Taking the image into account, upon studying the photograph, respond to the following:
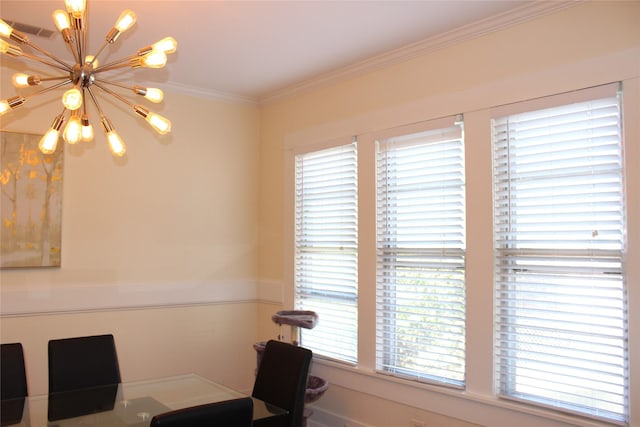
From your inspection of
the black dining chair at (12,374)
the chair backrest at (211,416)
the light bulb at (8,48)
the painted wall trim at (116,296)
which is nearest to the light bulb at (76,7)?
the light bulb at (8,48)

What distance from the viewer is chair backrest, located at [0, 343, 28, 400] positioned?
2.79 m

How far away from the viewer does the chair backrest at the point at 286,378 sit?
2734 mm

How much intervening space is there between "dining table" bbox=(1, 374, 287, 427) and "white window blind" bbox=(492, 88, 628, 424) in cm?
141

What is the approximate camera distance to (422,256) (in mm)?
3486

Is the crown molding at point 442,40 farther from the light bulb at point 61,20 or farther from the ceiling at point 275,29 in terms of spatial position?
the light bulb at point 61,20

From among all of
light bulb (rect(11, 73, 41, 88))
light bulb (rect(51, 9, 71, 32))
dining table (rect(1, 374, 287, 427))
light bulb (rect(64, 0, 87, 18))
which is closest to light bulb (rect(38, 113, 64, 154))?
light bulb (rect(11, 73, 41, 88))

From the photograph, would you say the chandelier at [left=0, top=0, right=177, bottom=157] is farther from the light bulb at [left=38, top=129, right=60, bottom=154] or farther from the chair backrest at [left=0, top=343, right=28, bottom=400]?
the chair backrest at [left=0, top=343, right=28, bottom=400]

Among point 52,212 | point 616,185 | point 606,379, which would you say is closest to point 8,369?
point 52,212

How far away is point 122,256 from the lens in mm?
4191

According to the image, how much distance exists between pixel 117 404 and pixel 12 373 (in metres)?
0.67

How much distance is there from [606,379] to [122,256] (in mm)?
3387

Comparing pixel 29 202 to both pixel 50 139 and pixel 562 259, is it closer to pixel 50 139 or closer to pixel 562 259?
pixel 50 139

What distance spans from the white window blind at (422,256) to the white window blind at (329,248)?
0.98ft

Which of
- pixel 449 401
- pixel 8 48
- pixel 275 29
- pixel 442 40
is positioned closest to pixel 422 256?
pixel 449 401
